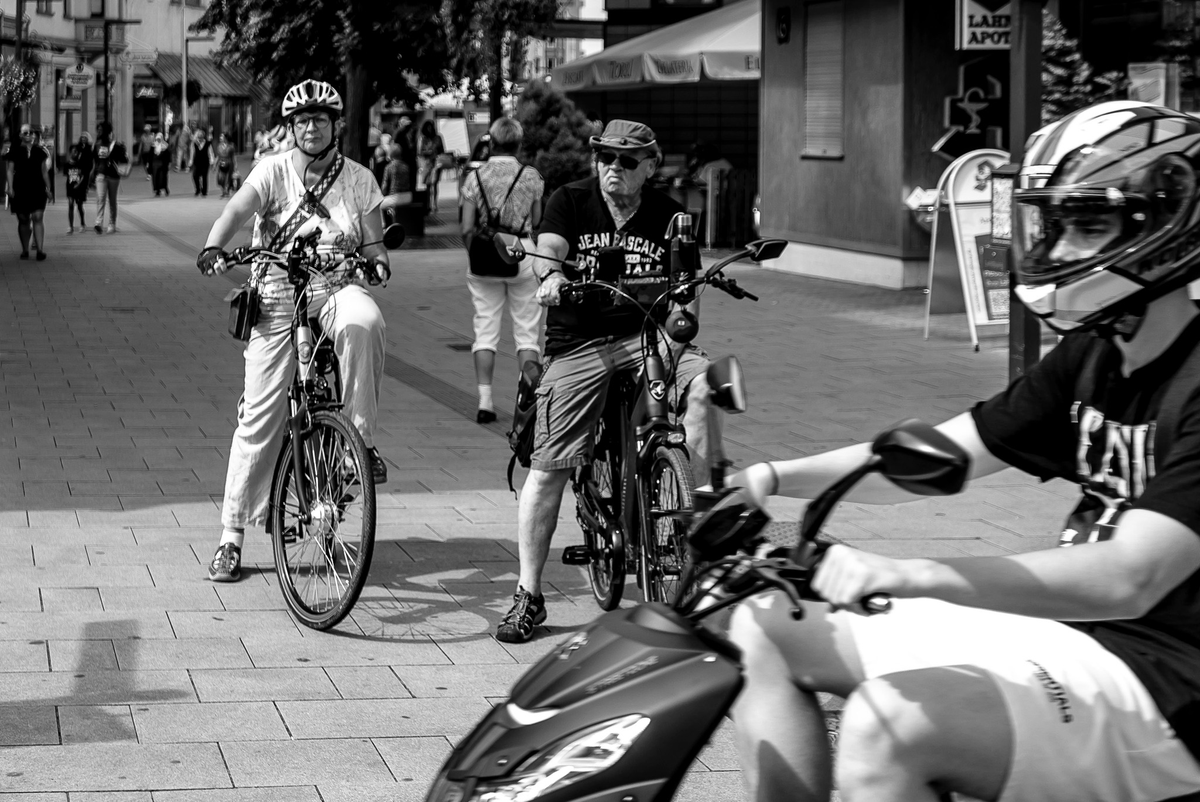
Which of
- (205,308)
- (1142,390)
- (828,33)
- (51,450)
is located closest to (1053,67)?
(828,33)

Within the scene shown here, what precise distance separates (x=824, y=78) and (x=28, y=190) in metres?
9.53

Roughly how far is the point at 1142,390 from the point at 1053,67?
11797 millimetres

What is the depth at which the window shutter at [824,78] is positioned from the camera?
17.9 meters

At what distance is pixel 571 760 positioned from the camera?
224 centimetres

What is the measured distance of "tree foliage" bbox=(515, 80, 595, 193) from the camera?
75.7 ft

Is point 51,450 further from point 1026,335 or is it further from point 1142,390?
point 1142,390

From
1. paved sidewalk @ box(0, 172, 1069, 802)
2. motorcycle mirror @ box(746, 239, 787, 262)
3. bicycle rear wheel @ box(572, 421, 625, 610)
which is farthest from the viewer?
bicycle rear wheel @ box(572, 421, 625, 610)

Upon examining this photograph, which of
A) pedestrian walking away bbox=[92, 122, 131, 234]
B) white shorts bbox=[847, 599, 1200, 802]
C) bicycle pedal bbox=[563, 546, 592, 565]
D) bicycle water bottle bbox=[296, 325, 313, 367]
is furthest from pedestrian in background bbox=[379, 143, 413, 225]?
white shorts bbox=[847, 599, 1200, 802]

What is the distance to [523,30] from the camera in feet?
78.7

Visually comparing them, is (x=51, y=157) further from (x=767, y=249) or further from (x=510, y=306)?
(x=767, y=249)

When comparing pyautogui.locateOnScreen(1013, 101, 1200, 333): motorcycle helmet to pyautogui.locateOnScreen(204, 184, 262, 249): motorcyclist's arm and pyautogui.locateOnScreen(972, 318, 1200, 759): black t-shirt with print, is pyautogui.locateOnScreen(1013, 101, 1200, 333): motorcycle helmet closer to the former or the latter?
pyautogui.locateOnScreen(972, 318, 1200, 759): black t-shirt with print

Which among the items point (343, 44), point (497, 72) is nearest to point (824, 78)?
point (497, 72)

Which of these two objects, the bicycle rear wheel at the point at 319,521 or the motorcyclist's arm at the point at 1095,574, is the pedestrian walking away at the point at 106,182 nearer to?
the bicycle rear wheel at the point at 319,521

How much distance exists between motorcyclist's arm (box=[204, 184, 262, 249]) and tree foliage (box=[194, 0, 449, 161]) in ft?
58.1
